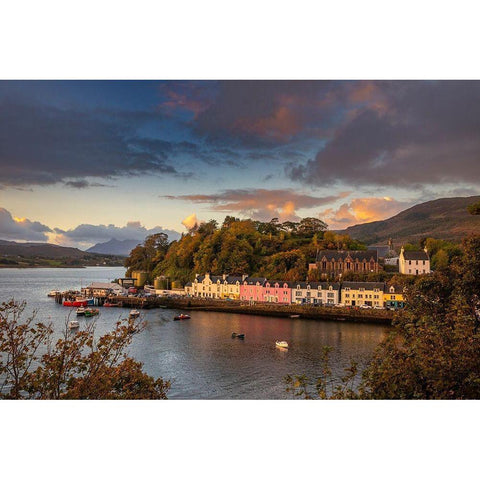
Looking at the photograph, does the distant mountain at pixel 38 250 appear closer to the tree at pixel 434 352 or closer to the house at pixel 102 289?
the house at pixel 102 289

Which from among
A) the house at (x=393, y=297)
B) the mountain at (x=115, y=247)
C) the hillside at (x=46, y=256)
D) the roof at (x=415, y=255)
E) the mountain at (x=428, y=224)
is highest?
the mountain at (x=428, y=224)

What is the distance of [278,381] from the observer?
16.0 ft

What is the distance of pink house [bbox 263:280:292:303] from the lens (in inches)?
→ 258

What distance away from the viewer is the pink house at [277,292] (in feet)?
21.5

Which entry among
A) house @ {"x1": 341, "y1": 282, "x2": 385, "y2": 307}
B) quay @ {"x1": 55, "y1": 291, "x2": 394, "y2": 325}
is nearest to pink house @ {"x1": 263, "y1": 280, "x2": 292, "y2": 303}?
quay @ {"x1": 55, "y1": 291, "x2": 394, "y2": 325}

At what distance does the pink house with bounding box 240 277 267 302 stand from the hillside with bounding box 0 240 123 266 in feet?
7.29

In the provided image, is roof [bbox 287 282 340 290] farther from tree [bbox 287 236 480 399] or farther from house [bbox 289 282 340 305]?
tree [bbox 287 236 480 399]

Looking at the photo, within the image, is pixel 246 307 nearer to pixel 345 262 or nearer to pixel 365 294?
pixel 345 262

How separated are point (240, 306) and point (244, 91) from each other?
3858 millimetres

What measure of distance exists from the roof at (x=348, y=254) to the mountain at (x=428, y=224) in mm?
655

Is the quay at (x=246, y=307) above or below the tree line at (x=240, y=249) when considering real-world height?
below

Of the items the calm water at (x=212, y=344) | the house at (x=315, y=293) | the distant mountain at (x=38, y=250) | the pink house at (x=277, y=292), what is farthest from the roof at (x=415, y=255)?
the distant mountain at (x=38, y=250)
